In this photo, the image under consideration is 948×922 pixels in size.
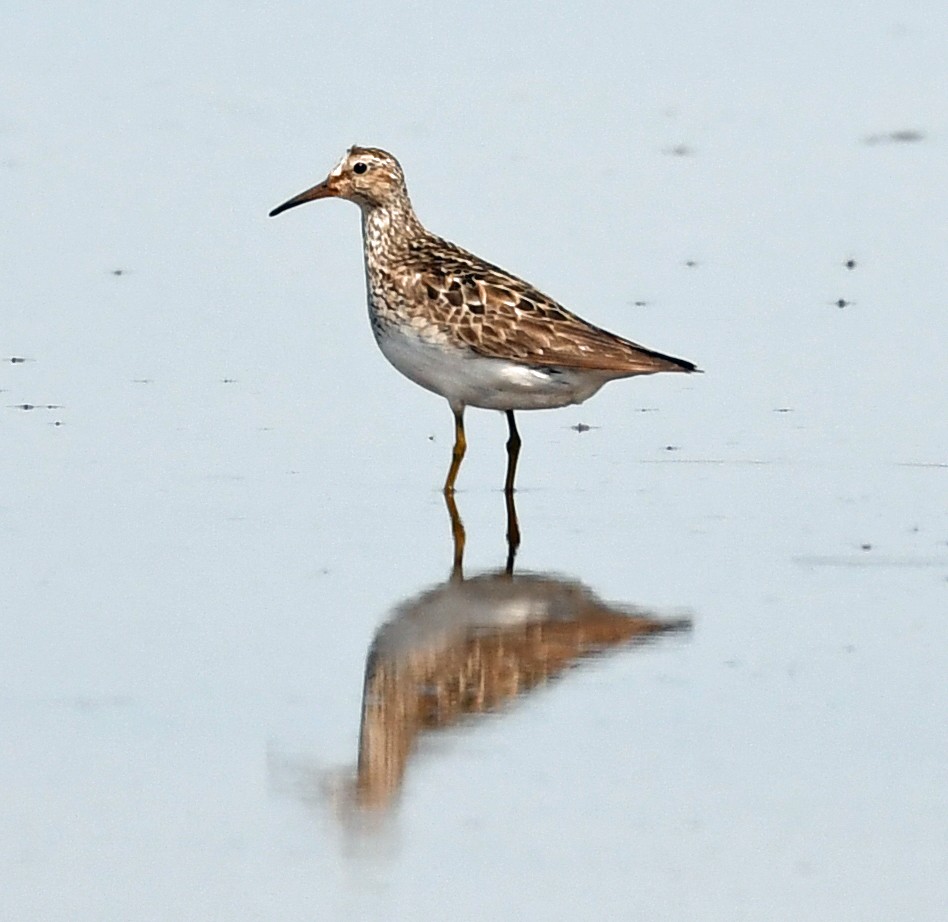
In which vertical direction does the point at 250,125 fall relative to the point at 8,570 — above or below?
above

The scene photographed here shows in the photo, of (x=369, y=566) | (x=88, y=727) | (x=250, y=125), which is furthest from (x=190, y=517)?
(x=250, y=125)

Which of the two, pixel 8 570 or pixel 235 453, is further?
pixel 235 453

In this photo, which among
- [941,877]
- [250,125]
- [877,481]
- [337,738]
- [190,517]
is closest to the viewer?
[941,877]

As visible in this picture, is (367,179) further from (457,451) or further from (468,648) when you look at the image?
(468,648)

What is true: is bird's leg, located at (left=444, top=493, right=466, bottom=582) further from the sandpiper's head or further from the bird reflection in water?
the sandpiper's head

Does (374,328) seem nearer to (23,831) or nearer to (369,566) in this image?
(369,566)

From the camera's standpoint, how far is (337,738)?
274 inches

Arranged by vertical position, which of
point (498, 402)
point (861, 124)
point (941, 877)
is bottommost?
point (941, 877)

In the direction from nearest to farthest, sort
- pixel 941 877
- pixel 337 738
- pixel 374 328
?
pixel 941 877, pixel 337 738, pixel 374 328

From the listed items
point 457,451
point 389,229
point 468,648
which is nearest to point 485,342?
point 457,451

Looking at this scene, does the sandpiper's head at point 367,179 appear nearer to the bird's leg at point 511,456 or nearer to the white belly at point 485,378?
the white belly at point 485,378

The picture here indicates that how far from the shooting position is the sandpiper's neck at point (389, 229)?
11.0 metres

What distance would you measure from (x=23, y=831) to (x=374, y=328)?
481cm

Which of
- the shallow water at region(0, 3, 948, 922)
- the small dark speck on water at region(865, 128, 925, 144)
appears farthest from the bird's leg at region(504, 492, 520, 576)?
the small dark speck on water at region(865, 128, 925, 144)
